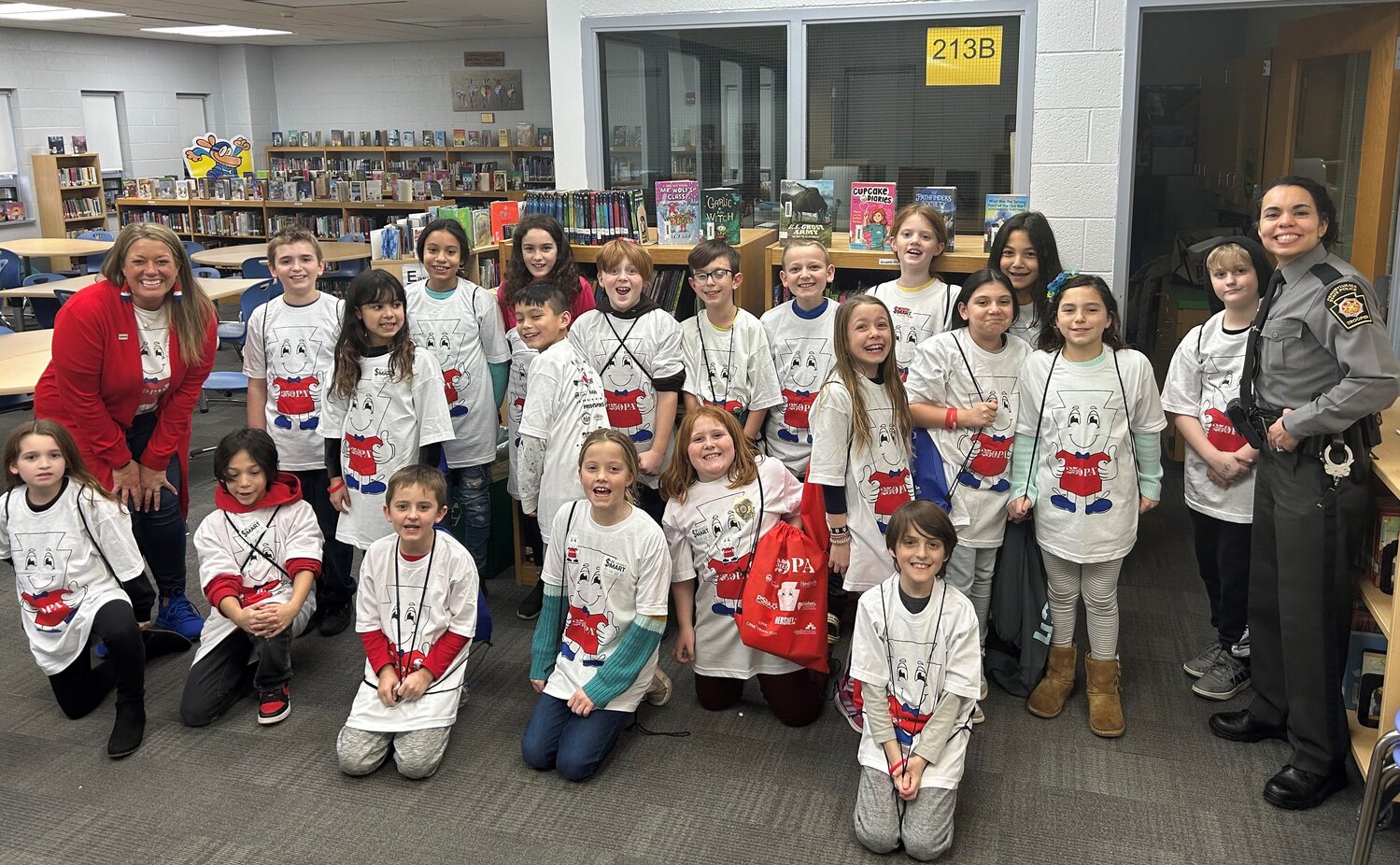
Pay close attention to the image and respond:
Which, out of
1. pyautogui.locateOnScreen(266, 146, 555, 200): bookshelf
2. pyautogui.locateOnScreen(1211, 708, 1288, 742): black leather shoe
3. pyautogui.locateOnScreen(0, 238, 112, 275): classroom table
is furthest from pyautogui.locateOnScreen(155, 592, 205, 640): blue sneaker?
pyautogui.locateOnScreen(266, 146, 555, 200): bookshelf

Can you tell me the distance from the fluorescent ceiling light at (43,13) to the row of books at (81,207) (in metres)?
2.12

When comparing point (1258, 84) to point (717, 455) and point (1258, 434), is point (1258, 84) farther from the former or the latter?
point (717, 455)

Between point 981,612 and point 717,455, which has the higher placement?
point 717,455

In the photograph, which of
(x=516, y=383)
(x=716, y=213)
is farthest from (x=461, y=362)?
(x=716, y=213)

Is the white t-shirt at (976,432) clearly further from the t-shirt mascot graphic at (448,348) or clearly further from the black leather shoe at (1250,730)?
the t-shirt mascot graphic at (448,348)

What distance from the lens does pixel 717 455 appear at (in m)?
3.01

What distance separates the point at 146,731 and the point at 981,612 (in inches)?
94.6

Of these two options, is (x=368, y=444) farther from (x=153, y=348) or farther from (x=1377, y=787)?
(x=1377, y=787)

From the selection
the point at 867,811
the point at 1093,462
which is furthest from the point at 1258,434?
the point at 867,811

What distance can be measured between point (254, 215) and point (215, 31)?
185 centimetres

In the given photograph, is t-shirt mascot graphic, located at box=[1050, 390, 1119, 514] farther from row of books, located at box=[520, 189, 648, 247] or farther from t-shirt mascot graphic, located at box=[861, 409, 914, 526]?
row of books, located at box=[520, 189, 648, 247]

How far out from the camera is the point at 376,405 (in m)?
3.32

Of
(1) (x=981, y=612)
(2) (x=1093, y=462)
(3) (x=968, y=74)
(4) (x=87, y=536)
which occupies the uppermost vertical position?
(3) (x=968, y=74)

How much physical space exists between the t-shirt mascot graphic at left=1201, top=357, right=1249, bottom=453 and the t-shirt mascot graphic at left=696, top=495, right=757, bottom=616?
1324 mm
